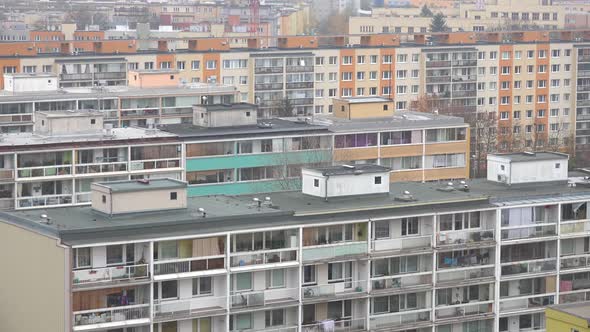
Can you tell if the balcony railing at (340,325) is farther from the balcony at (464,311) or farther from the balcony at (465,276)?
the balcony at (465,276)

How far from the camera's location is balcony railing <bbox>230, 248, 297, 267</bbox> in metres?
43.0

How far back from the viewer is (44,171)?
58125 mm

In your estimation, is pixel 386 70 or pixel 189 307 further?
pixel 386 70

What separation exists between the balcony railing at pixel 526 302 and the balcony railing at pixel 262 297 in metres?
6.69

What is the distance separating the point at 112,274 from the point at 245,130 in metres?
22.3

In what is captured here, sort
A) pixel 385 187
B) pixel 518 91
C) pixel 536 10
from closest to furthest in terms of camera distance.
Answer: pixel 385 187
pixel 518 91
pixel 536 10

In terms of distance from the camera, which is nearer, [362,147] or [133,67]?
[362,147]

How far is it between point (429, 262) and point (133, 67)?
141 ft

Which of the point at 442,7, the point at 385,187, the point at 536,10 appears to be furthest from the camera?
the point at 442,7

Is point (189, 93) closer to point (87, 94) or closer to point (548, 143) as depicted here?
point (87, 94)

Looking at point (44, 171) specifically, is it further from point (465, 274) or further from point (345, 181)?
point (465, 274)

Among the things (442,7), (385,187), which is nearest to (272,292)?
(385,187)

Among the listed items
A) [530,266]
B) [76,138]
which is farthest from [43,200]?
[530,266]

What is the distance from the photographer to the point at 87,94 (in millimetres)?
72375
